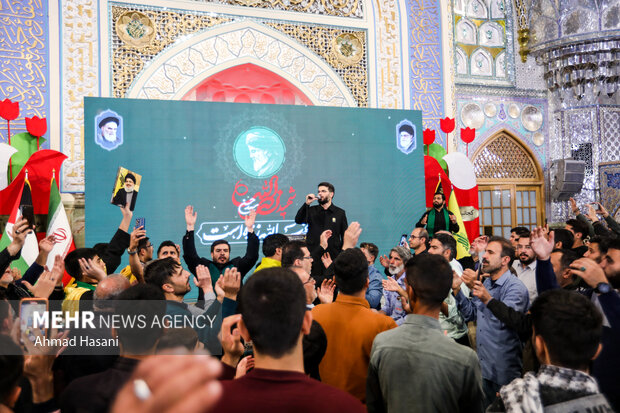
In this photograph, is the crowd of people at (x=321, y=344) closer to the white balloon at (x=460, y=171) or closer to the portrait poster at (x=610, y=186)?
the white balloon at (x=460, y=171)

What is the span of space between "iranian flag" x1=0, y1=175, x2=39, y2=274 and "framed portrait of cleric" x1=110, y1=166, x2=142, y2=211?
82 centimetres

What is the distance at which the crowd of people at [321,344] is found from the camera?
3.78 ft

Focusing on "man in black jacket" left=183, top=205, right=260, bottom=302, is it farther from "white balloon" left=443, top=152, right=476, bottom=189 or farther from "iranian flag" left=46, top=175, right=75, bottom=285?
"white balloon" left=443, top=152, right=476, bottom=189

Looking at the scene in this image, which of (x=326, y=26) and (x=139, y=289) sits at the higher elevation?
(x=326, y=26)

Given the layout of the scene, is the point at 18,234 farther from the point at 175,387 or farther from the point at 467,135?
the point at 467,135

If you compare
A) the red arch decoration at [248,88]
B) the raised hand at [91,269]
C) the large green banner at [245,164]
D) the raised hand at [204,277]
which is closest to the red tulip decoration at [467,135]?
the large green banner at [245,164]

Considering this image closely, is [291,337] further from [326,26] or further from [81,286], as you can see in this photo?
[326,26]

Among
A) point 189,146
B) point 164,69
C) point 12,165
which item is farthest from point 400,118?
point 12,165

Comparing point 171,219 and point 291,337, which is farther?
point 171,219

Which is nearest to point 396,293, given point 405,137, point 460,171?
point 405,137

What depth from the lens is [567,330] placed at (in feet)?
4.71

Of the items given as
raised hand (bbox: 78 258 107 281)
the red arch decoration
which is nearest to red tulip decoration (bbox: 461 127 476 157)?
the red arch decoration

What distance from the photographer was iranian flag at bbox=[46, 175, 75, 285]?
5.44 meters

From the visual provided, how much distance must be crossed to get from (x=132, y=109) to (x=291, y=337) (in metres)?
5.03
